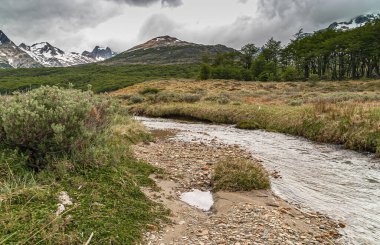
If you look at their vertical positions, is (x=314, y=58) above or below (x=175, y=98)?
above

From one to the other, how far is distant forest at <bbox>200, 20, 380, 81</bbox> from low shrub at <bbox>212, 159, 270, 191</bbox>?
66.0 m

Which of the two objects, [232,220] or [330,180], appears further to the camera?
[330,180]

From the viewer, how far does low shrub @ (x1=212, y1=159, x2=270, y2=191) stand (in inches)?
348

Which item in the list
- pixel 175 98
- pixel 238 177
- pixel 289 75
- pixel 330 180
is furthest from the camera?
pixel 289 75

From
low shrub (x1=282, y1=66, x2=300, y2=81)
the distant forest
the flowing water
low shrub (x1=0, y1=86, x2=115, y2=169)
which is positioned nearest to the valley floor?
the flowing water

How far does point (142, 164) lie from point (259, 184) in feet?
12.1

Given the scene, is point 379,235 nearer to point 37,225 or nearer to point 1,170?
point 37,225

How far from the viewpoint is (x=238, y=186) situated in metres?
8.80

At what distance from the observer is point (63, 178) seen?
22.2ft

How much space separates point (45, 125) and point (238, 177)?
535cm

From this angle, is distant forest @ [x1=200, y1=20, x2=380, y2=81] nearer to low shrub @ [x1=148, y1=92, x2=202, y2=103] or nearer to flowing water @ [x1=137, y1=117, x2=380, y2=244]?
low shrub @ [x1=148, y1=92, x2=202, y2=103]

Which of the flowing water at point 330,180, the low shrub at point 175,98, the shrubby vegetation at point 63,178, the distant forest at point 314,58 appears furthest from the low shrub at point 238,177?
the distant forest at point 314,58

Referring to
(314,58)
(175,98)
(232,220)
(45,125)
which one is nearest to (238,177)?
(232,220)

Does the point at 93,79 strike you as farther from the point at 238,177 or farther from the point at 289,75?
the point at 238,177
